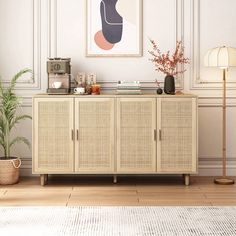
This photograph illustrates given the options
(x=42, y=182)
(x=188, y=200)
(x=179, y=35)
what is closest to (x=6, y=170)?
(x=42, y=182)

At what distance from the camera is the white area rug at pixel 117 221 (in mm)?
3184

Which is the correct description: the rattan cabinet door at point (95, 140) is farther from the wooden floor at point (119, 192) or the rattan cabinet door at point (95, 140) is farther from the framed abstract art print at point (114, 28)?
the framed abstract art print at point (114, 28)

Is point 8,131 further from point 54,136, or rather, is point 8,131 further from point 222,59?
point 222,59

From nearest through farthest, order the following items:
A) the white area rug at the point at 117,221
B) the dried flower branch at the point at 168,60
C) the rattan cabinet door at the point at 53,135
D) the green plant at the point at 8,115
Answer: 1. the white area rug at the point at 117,221
2. the rattan cabinet door at the point at 53,135
3. the green plant at the point at 8,115
4. the dried flower branch at the point at 168,60

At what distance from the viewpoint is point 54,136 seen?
180 inches

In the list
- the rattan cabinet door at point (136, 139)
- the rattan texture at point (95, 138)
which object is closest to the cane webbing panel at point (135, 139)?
the rattan cabinet door at point (136, 139)

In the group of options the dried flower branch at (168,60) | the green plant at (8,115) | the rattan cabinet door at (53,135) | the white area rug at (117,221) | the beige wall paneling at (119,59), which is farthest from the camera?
the beige wall paneling at (119,59)

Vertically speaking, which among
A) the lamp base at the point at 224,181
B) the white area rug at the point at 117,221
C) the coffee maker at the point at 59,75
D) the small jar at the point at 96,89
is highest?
the coffee maker at the point at 59,75

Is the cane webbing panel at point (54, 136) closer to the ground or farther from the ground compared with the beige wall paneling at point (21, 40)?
closer to the ground

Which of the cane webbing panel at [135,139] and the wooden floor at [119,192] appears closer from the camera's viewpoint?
the wooden floor at [119,192]

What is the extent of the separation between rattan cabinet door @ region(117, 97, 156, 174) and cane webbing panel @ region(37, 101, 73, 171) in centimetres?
41

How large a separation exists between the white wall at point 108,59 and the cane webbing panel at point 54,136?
460 millimetres

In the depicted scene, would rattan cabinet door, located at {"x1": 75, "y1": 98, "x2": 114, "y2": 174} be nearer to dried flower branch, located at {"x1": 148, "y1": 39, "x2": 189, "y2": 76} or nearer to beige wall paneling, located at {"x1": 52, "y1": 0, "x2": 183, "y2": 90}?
beige wall paneling, located at {"x1": 52, "y1": 0, "x2": 183, "y2": 90}

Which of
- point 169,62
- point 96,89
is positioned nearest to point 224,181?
point 169,62
